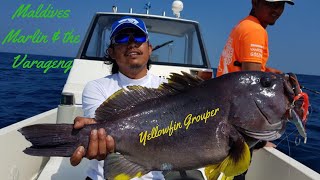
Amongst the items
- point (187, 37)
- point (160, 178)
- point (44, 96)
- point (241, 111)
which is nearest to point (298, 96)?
point (241, 111)

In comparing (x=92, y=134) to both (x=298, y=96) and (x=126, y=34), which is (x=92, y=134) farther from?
(x=298, y=96)

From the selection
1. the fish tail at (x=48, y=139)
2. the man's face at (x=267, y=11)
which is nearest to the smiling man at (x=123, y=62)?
the fish tail at (x=48, y=139)

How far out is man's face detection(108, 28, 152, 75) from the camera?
9.72 ft

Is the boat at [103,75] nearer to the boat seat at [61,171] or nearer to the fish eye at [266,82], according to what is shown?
the boat seat at [61,171]

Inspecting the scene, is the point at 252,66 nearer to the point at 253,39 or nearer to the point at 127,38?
the point at 253,39

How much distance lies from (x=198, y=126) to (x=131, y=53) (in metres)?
0.96

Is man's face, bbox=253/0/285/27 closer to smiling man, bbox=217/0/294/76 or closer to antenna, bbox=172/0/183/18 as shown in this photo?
smiling man, bbox=217/0/294/76

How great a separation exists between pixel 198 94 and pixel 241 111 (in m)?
0.30

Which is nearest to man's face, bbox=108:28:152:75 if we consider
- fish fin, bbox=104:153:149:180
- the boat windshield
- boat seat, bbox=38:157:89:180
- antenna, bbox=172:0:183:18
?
fish fin, bbox=104:153:149:180

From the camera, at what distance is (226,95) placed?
7.76ft

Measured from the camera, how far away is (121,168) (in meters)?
2.38

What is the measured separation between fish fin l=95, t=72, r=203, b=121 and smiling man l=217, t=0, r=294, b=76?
1319mm

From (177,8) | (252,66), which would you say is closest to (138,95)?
(252,66)

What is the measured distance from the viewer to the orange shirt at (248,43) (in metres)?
3.60
